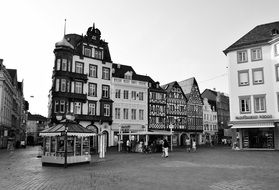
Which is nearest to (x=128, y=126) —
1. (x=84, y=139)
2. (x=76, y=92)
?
(x=76, y=92)

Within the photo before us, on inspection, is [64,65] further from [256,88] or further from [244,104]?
[256,88]

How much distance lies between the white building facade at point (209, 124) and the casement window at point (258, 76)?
122ft

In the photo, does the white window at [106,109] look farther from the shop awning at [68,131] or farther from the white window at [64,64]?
the shop awning at [68,131]

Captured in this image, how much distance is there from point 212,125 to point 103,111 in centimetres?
3957

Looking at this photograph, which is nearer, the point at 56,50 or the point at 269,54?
the point at 269,54

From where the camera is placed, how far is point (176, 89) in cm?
6328

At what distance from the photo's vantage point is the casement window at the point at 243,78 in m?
37.6

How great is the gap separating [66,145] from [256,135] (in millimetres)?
26990

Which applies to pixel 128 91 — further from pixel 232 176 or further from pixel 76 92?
pixel 232 176

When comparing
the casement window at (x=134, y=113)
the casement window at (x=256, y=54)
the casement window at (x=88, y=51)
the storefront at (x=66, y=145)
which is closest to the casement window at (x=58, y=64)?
the casement window at (x=88, y=51)

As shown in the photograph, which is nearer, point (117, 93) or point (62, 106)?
point (62, 106)

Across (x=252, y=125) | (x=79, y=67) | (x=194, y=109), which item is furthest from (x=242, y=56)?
(x=194, y=109)

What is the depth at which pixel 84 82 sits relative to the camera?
1822 inches

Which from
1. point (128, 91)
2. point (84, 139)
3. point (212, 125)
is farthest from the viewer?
point (212, 125)
